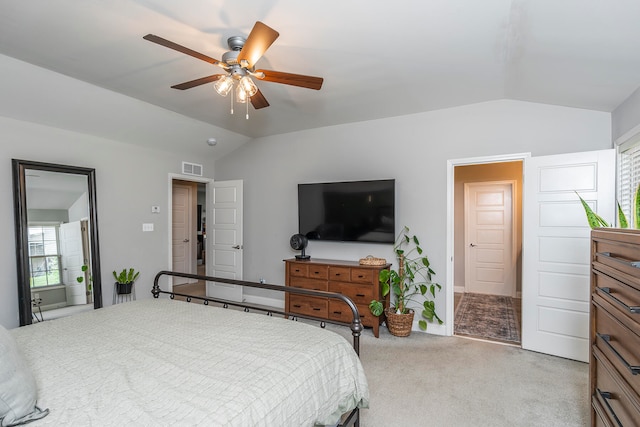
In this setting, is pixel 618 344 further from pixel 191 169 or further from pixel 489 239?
pixel 191 169

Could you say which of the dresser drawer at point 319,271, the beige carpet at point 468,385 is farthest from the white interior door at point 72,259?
the beige carpet at point 468,385

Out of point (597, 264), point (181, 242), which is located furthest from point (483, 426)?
point (181, 242)

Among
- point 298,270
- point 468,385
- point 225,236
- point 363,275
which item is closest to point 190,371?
point 468,385

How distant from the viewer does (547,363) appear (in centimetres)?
314

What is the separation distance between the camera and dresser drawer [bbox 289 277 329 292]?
4188mm

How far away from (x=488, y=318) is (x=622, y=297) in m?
3.41

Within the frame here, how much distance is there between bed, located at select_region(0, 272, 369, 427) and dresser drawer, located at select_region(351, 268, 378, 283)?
1.79 meters

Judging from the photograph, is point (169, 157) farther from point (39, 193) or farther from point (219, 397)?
point (219, 397)

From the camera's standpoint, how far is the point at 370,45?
7.97ft

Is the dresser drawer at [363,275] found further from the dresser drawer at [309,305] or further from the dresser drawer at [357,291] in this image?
the dresser drawer at [309,305]

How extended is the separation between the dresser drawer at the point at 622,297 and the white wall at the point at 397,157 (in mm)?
2209

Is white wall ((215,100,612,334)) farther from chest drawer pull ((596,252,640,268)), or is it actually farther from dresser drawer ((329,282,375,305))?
chest drawer pull ((596,252,640,268))

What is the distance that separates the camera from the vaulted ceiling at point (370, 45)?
6.47ft

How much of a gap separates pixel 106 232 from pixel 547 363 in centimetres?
512
